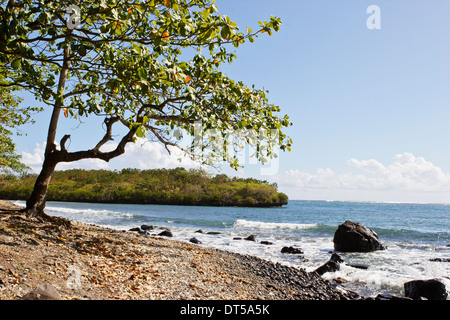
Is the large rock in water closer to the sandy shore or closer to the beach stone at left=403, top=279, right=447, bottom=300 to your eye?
the sandy shore

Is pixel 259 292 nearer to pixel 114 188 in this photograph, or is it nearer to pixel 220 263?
pixel 220 263

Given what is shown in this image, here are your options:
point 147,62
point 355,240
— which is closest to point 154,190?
point 355,240

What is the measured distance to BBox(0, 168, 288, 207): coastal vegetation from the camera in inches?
3866

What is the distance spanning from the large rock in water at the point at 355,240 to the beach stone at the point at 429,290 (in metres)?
8.15

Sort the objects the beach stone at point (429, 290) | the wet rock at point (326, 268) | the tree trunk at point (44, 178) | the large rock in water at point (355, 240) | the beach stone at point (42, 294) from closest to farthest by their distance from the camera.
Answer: the beach stone at point (42, 294)
the beach stone at point (429, 290)
the tree trunk at point (44, 178)
the wet rock at point (326, 268)
the large rock in water at point (355, 240)

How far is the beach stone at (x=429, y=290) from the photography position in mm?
9828

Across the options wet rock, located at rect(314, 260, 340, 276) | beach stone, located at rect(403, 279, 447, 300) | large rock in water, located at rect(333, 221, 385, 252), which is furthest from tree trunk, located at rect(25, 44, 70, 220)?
large rock in water, located at rect(333, 221, 385, 252)

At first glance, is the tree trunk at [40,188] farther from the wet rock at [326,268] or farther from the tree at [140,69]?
the wet rock at [326,268]

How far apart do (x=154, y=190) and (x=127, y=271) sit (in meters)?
97.7

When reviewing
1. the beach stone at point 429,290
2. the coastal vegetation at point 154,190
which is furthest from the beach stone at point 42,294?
the coastal vegetation at point 154,190

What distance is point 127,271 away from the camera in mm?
7516

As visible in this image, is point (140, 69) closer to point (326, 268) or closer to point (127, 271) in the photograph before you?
point (127, 271)
